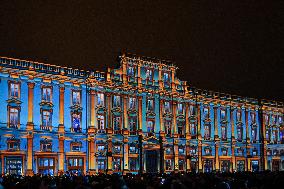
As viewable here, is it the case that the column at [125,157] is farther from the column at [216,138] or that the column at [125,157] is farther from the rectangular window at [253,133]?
the rectangular window at [253,133]

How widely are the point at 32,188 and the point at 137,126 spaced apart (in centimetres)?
4016

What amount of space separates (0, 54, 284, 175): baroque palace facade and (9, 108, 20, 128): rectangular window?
0.04ft

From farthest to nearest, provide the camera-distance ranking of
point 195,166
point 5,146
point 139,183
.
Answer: point 195,166
point 5,146
point 139,183

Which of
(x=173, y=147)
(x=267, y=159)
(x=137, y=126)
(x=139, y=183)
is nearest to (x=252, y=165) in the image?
(x=267, y=159)

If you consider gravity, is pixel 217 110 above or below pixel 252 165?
above

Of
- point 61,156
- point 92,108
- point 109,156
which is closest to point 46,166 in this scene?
point 61,156

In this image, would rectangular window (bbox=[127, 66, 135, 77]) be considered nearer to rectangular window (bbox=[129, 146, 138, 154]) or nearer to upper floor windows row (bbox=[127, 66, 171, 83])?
upper floor windows row (bbox=[127, 66, 171, 83])

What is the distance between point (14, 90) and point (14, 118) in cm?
333

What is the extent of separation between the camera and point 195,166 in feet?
238

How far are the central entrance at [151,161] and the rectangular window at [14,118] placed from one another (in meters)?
20.0

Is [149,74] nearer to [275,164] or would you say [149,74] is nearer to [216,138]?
[216,138]

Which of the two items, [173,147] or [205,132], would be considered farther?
[205,132]

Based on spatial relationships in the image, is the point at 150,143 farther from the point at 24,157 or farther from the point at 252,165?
the point at 252,165

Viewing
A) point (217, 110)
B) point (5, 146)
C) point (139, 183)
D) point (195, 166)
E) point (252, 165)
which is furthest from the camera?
point (252, 165)
